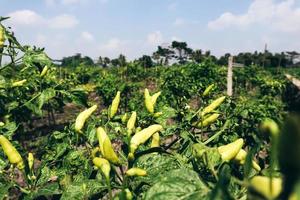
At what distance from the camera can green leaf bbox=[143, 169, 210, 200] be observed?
3.02ft

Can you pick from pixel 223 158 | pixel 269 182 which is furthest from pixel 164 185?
pixel 269 182

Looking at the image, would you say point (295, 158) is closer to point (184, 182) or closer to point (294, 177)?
point (294, 177)

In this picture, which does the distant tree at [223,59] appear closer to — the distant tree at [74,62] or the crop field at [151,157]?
the distant tree at [74,62]

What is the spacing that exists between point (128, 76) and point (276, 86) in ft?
27.1

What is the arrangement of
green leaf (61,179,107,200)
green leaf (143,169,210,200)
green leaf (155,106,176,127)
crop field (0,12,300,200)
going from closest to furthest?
crop field (0,12,300,200) → green leaf (143,169,210,200) → green leaf (61,179,107,200) → green leaf (155,106,176,127)

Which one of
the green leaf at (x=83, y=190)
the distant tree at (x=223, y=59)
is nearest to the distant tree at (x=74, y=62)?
the distant tree at (x=223, y=59)

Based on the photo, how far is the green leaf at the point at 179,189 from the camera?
0.92m

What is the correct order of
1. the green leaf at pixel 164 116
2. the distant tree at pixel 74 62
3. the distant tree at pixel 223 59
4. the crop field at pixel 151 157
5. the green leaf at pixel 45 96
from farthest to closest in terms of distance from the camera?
1. the distant tree at pixel 223 59
2. the distant tree at pixel 74 62
3. the green leaf at pixel 45 96
4. the green leaf at pixel 164 116
5. the crop field at pixel 151 157

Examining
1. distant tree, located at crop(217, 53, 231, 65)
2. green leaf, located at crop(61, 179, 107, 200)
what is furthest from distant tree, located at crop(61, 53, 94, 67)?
green leaf, located at crop(61, 179, 107, 200)

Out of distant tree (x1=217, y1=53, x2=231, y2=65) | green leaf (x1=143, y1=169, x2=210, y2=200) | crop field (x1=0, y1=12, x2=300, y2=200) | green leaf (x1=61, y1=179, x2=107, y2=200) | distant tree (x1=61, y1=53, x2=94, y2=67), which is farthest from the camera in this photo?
distant tree (x1=217, y1=53, x2=231, y2=65)

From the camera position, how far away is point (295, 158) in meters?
0.37

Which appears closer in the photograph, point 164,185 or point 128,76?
point 164,185

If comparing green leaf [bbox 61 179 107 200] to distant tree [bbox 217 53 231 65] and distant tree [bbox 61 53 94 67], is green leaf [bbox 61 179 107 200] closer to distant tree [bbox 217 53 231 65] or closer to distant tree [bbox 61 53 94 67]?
distant tree [bbox 61 53 94 67]

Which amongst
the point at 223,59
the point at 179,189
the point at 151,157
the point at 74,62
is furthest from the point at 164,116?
the point at 223,59
